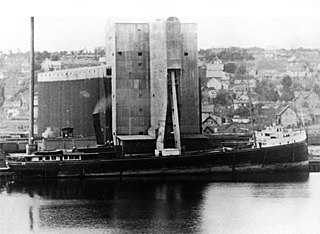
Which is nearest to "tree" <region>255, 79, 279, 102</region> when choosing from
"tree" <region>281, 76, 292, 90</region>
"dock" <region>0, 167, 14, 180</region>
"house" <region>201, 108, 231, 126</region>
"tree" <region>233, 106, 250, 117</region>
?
"tree" <region>281, 76, 292, 90</region>

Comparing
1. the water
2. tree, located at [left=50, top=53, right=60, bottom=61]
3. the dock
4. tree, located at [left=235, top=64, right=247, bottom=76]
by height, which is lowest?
the water

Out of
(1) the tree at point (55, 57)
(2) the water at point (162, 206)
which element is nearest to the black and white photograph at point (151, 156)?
(2) the water at point (162, 206)

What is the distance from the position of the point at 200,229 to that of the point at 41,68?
49085mm

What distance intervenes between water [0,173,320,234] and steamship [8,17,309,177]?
1.68 meters

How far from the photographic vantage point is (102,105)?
3666 cm

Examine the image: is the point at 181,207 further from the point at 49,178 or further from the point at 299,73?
the point at 299,73

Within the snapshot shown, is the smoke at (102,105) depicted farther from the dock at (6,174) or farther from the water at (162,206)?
the dock at (6,174)

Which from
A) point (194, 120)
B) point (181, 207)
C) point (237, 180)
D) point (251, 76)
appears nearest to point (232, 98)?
point (251, 76)

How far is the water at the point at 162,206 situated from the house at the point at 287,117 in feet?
50.3

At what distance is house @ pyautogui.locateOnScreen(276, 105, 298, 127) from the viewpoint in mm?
46125

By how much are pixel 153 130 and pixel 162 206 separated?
11119mm

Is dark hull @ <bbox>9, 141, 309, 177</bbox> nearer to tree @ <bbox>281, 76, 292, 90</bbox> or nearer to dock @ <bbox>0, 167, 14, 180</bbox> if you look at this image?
dock @ <bbox>0, 167, 14, 180</bbox>

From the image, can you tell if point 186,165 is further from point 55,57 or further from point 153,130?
point 55,57

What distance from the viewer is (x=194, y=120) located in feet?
116
